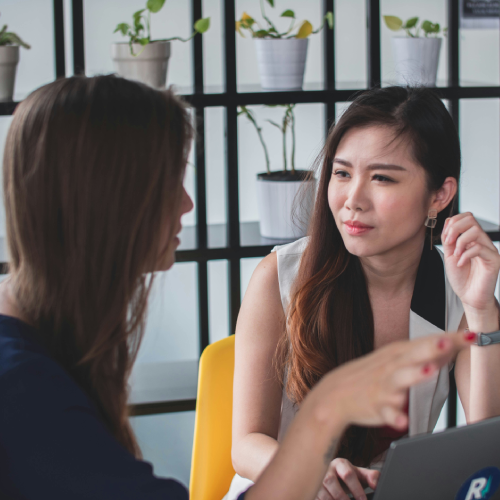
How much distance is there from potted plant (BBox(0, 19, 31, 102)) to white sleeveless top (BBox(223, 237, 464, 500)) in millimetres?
1001

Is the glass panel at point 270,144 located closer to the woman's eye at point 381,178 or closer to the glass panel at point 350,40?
the glass panel at point 350,40

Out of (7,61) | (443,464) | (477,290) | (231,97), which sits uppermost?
(7,61)

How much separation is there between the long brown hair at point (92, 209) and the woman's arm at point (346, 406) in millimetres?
264

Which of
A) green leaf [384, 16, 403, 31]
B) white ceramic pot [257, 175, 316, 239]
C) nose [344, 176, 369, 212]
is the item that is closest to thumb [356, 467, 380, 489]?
nose [344, 176, 369, 212]

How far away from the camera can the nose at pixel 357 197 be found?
1378 millimetres

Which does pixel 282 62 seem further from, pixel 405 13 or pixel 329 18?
pixel 405 13

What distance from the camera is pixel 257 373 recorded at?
1.40m

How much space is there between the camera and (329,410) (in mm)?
667

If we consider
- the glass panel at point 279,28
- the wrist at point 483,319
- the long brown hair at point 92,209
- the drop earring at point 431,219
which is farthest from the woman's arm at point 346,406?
the glass panel at point 279,28

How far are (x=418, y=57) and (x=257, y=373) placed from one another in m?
1.30

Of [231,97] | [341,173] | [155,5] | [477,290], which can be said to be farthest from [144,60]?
[477,290]

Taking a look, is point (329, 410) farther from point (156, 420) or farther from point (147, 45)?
point (156, 420)

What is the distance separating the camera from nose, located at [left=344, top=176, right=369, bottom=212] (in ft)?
4.52

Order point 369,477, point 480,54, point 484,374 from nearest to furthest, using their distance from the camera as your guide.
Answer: point 369,477, point 484,374, point 480,54
